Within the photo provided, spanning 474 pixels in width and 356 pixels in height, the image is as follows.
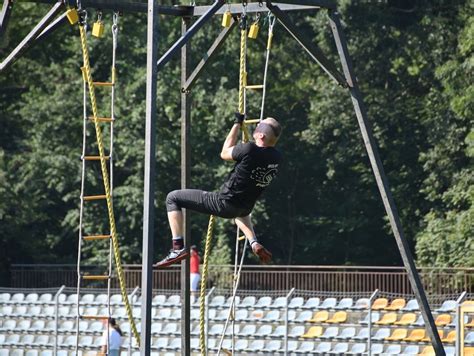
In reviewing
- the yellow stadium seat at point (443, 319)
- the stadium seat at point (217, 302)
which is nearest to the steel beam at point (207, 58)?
the yellow stadium seat at point (443, 319)

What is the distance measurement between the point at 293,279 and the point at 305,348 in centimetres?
724

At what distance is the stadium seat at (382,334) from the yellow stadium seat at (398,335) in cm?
8

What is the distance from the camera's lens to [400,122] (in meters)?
36.2

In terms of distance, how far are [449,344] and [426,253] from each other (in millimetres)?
13417

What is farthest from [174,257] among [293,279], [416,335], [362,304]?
[293,279]

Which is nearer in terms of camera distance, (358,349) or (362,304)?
(358,349)

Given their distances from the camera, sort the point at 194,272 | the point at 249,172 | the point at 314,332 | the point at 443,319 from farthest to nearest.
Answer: the point at 194,272, the point at 314,332, the point at 443,319, the point at 249,172

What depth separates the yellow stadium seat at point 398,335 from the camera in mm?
21016

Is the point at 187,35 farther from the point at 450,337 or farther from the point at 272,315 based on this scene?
the point at 272,315

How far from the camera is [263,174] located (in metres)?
10.9

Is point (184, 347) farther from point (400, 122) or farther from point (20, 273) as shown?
point (400, 122)

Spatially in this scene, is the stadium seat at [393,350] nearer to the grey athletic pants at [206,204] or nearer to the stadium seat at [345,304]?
the stadium seat at [345,304]

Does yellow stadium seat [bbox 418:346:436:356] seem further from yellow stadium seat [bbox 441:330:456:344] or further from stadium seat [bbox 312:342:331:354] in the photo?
stadium seat [bbox 312:342:331:354]

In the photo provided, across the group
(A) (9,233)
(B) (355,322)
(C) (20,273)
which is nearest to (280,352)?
(B) (355,322)
